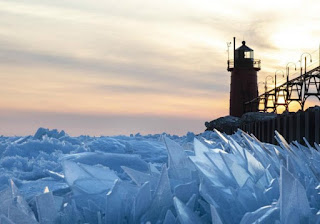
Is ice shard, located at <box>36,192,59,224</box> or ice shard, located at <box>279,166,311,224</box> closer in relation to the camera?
ice shard, located at <box>279,166,311,224</box>

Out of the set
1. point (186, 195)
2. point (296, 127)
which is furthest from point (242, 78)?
point (186, 195)

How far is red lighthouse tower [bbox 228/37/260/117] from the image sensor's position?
40.4 m

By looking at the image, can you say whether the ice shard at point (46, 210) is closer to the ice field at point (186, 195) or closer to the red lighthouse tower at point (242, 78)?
the ice field at point (186, 195)

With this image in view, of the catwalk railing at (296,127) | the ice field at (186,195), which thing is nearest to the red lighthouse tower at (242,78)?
the catwalk railing at (296,127)

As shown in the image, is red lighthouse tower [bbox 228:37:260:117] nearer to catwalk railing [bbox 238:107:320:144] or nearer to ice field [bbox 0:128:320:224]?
catwalk railing [bbox 238:107:320:144]

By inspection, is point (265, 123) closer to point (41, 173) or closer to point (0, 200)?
point (41, 173)

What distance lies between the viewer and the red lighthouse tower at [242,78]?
40375 mm

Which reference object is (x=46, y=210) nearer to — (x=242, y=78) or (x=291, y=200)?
(x=291, y=200)

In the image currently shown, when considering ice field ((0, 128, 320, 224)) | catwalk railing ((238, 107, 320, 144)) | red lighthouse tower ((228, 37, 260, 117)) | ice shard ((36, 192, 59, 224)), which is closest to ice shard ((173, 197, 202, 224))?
ice field ((0, 128, 320, 224))

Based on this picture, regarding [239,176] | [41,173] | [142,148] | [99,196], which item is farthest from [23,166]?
[239,176]

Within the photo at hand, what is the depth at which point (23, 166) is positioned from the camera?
2.59m

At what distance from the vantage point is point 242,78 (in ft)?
133

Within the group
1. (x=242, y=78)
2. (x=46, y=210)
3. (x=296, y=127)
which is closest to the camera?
(x=46, y=210)

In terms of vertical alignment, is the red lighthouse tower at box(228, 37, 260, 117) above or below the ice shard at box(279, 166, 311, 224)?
above
